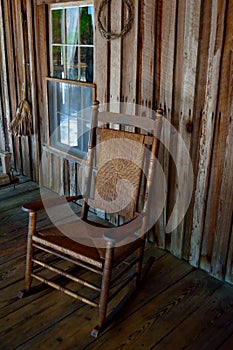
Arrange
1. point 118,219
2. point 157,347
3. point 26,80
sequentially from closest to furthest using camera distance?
point 157,347
point 118,219
point 26,80

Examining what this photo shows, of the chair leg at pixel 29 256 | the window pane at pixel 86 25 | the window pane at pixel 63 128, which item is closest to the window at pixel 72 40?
the window pane at pixel 86 25

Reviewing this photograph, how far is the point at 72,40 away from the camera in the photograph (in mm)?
3219

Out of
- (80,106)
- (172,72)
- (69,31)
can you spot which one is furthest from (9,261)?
(69,31)

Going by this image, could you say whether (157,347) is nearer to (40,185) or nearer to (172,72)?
(172,72)

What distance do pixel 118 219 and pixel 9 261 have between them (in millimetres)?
974

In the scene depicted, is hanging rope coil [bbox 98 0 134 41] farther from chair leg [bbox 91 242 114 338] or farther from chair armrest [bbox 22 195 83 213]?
chair leg [bbox 91 242 114 338]

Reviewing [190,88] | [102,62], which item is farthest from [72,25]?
[190,88]

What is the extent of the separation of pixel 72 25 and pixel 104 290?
2.29m

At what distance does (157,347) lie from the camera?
1.94 m

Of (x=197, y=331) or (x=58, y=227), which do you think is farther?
(x=58, y=227)

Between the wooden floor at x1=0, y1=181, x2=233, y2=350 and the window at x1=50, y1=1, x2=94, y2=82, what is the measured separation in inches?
67.3

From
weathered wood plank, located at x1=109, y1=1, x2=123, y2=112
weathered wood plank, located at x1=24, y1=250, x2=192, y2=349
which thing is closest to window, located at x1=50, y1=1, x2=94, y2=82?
weathered wood plank, located at x1=109, y1=1, x2=123, y2=112

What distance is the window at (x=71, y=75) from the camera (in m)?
3.10

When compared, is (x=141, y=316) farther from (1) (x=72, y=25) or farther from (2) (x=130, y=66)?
(1) (x=72, y=25)
